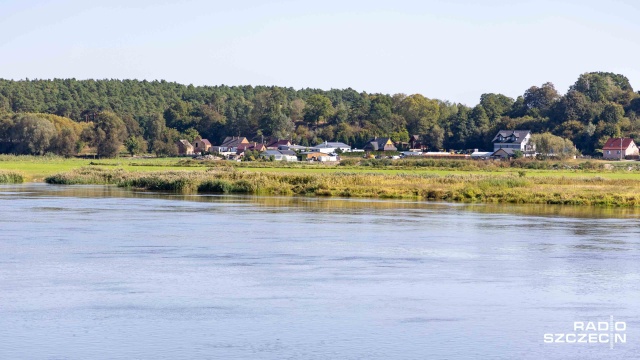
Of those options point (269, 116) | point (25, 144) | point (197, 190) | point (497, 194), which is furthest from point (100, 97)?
point (497, 194)

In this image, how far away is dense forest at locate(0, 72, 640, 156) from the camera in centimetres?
11000

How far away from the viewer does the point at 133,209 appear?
120 ft

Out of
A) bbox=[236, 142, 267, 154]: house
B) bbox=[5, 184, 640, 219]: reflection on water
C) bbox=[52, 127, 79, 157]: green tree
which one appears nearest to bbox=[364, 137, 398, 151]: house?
bbox=[236, 142, 267, 154]: house

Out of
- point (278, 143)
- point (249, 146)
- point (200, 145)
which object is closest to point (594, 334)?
point (249, 146)

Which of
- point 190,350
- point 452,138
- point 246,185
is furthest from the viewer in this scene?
point 452,138

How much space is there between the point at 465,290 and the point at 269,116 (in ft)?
420

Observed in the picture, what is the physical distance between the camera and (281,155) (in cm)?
10875

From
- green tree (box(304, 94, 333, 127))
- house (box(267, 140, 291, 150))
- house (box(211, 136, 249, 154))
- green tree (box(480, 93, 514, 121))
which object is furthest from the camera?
green tree (box(304, 94, 333, 127))

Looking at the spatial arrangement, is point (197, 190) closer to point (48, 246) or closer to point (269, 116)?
point (48, 246)

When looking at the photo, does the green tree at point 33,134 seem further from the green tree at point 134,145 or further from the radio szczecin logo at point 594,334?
the radio szczecin logo at point 594,334

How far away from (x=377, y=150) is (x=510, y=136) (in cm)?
1982

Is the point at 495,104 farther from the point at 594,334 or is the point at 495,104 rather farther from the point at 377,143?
the point at 594,334

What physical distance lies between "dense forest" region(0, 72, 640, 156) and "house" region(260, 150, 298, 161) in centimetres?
1883

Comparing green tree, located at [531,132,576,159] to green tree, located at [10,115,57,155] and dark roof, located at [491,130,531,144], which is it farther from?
green tree, located at [10,115,57,155]
